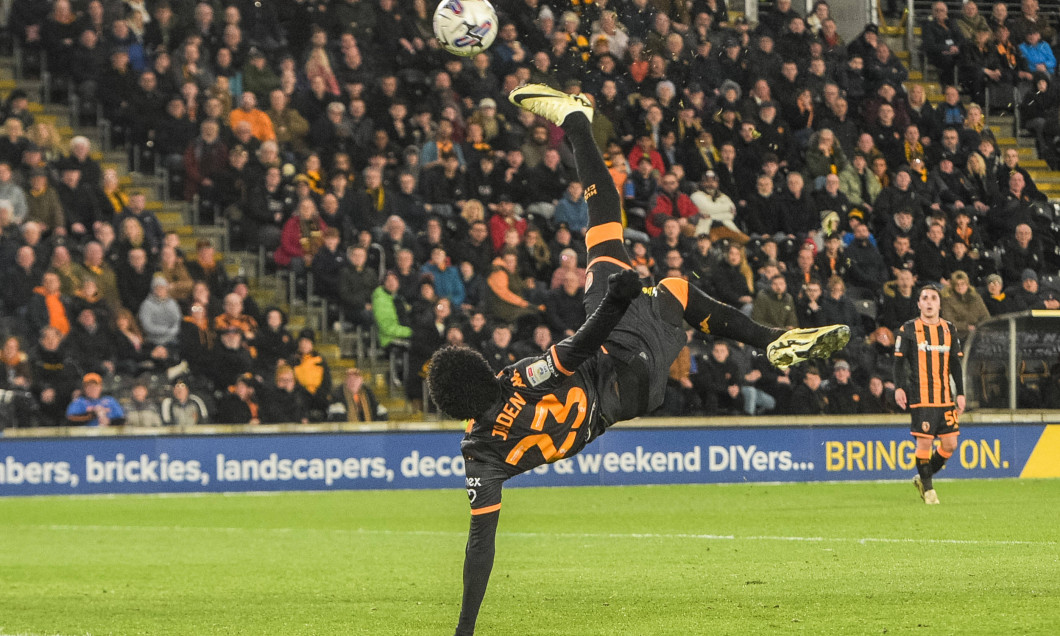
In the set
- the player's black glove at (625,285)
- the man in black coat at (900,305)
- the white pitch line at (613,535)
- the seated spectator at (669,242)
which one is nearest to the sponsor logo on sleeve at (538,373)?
the player's black glove at (625,285)

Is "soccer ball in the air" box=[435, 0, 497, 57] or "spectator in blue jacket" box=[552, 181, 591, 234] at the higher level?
"soccer ball in the air" box=[435, 0, 497, 57]

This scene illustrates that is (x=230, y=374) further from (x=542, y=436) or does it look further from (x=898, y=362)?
(x=542, y=436)

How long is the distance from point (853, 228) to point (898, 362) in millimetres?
5866

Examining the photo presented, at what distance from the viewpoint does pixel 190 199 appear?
19.9m

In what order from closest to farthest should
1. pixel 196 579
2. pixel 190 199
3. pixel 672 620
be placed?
pixel 672 620 → pixel 196 579 → pixel 190 199

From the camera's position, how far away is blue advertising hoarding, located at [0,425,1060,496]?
17094 millimetres

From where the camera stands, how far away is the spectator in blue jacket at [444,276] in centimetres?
1886

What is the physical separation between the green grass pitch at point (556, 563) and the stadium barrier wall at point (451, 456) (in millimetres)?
377

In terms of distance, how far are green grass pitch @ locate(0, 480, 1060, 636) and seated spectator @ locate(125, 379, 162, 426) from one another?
882 mm

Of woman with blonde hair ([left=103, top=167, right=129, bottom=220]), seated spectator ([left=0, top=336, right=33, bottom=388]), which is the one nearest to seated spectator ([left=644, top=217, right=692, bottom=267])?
woman with blonde hair ([left=103, top=167, right=129, bottom=220])

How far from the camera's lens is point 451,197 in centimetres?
1984

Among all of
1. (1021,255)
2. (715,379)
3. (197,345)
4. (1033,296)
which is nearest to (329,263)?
(197,345)

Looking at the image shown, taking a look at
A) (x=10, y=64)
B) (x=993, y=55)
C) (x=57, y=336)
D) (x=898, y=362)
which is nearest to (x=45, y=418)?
(x=57, y=336)

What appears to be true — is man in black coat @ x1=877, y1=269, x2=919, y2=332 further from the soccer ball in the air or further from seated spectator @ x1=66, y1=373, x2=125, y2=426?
seated spectator @ x1=66, y1=373, x2=125, y2=426
